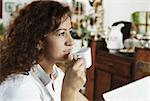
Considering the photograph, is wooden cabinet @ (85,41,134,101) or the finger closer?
the finger

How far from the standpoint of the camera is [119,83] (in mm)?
2725

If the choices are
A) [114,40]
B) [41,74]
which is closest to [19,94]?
[41,74]

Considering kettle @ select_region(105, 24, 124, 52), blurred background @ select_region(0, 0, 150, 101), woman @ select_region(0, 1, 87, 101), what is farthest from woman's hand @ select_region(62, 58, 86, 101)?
kettle @ select_region(105, 24, 124, 52)

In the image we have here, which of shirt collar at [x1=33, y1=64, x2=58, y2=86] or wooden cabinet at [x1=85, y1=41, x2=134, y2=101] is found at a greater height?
shirt collar at [x1=33, y1=64, x2=58, y2=86]

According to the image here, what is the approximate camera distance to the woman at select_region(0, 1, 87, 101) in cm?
103

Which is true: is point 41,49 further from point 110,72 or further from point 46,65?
point 110,72

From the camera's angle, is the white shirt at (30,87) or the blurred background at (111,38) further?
the blurred background at (111,38)

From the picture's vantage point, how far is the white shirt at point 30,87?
93 centimetres

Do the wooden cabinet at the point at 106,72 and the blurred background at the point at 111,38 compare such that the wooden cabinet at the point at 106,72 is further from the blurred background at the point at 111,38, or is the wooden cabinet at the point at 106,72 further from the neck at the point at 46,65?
the neck at the point at 46,65

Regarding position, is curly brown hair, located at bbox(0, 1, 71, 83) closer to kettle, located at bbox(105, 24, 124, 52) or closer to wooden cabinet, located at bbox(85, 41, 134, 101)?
wooden cabinet, located at bbox(85, 41, 134, 101)

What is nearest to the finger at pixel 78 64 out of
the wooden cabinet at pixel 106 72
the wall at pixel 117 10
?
the wooden cabinet at pixel 106 72

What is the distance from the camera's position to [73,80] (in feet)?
3.38

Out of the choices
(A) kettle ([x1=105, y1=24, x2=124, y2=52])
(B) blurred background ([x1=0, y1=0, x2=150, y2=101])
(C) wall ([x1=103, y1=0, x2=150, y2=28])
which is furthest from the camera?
(C) wall ([x1=103, y1=0, x2=150, y2=28])

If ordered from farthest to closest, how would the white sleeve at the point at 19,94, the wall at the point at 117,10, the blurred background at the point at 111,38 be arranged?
the wall at the point at 117,10, the blurred background at the point at 111,38, the white sleeve at the point at 19,94
